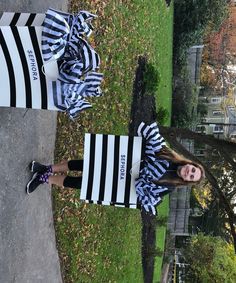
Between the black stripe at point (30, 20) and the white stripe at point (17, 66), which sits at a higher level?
the black stripe at point (30, 20)

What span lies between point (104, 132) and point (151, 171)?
4082 millimetres

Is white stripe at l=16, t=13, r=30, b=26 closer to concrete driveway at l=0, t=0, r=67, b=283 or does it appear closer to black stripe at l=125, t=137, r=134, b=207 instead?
concrete driveway at l=0, t=0, r=67, b=283

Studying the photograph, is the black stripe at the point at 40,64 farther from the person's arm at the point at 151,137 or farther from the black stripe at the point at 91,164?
the person's arm at the point at 151,137

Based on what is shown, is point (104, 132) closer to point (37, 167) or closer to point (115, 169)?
point (37, 167)

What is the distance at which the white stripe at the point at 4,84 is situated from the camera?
5.89m

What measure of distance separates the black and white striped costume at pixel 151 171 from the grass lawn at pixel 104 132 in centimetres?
206

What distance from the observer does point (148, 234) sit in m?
14.6

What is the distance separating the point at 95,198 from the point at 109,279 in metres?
4.55

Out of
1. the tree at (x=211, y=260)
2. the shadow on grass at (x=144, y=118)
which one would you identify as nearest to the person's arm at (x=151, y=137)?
the shadow on grass at (x=144, y=118)

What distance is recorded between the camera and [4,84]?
5988 millimetres

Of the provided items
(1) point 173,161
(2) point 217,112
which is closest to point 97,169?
(1) point 173,161

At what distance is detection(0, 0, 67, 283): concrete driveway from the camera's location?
6.95 metres

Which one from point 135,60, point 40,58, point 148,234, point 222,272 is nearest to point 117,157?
point 40,58

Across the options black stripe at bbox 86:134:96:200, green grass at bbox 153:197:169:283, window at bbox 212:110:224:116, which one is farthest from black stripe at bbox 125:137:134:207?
window at bbox 212:110:224:116
